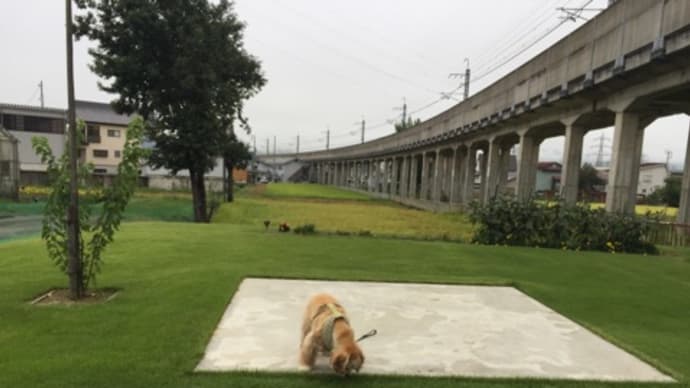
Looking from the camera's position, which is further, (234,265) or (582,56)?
(582,56)

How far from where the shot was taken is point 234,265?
7.77m

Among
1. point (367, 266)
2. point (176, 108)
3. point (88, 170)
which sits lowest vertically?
point (367, 266)

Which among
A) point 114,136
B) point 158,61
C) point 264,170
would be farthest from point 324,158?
point 158,61

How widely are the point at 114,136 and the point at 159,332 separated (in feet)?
157

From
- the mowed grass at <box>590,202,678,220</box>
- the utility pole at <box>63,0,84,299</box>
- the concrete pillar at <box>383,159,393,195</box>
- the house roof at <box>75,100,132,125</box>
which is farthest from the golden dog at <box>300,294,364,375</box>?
the concrete pillar at <box>383,159,393,195</box>

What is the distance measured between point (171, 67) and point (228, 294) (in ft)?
50.7

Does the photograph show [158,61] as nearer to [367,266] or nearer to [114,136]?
[367,266]

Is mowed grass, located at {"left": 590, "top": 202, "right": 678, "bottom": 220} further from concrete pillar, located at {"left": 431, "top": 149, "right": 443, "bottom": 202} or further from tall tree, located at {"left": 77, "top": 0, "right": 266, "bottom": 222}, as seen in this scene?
tall tree, located at {"left": 77, "top": 0, "right": 266, "bottom": 222}

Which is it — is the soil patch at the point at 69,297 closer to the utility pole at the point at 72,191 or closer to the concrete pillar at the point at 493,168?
the utility pole at the point at 72,191

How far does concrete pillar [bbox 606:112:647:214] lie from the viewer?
13.9m

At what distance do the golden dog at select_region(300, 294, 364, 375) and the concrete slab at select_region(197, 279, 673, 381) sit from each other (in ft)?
0.71

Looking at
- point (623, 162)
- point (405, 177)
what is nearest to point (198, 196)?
point (623, 162)

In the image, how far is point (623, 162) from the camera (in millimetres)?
14164

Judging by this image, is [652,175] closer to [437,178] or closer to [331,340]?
[437,178]
